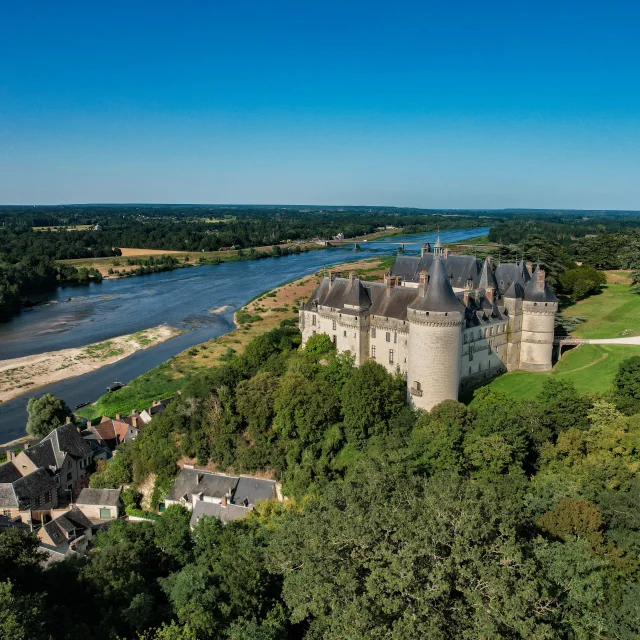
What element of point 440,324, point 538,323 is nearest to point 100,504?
point 440,324

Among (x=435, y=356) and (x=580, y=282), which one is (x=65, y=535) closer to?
(x=435, y=356)

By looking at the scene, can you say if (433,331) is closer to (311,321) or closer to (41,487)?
(311,321)

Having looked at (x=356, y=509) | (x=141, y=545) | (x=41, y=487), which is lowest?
(x=41, y=487)

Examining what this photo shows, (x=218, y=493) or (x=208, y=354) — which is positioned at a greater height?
(x=208, y=354)

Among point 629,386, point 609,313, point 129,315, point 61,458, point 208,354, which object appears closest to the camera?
point 629,386

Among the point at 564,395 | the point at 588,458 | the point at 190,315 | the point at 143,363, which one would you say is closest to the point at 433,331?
the point at 564,395

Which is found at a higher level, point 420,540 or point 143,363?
point 420,540

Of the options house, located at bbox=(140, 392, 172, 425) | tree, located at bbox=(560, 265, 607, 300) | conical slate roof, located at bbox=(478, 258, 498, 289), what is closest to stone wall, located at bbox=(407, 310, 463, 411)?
conical slate roof, located at bbox=(478, 258, 498, 289)
